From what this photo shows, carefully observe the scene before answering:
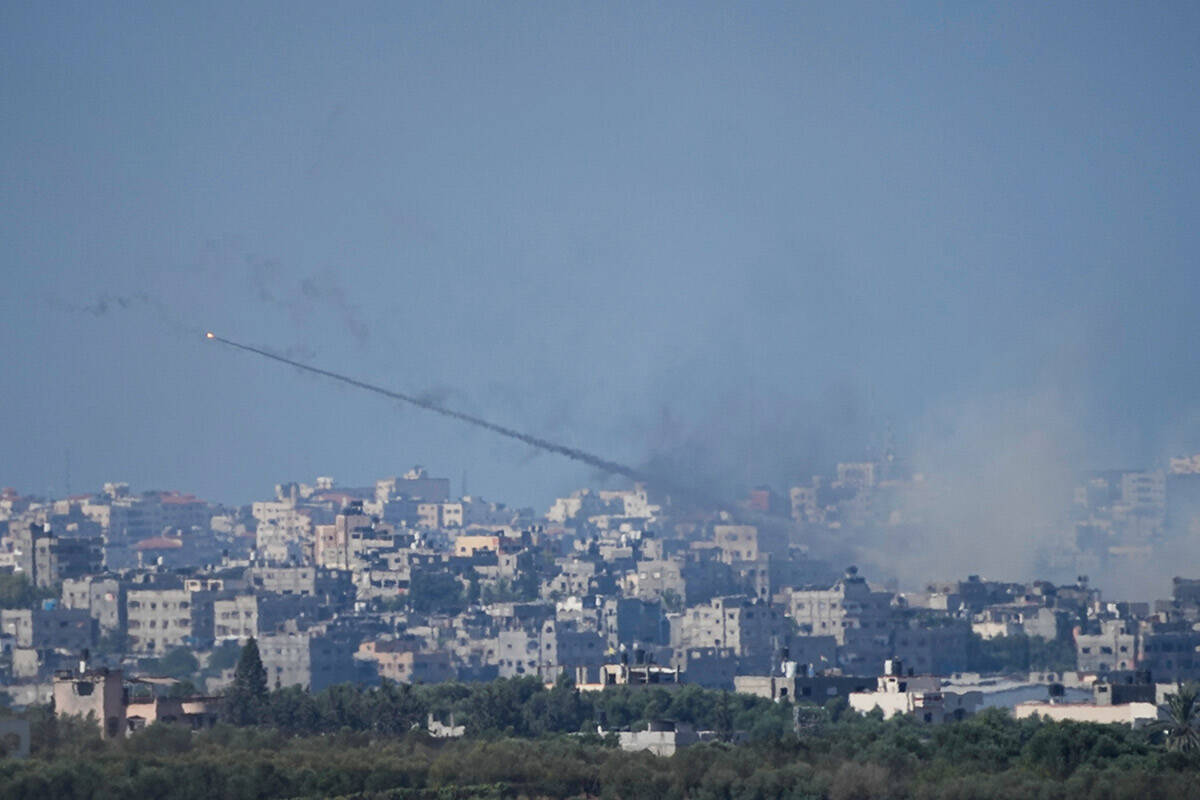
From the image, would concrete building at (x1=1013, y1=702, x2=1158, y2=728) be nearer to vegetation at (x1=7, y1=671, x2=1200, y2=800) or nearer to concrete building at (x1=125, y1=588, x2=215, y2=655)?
vegetation at (x1=7, y1=671, x2=1200, y2=800)

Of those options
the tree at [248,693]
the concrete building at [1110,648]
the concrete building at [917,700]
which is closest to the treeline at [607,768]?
the tree at [248,693]

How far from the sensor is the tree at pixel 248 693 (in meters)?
90.1

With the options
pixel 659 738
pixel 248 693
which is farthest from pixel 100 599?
pixel 659 738

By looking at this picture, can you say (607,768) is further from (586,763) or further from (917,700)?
(917,700)

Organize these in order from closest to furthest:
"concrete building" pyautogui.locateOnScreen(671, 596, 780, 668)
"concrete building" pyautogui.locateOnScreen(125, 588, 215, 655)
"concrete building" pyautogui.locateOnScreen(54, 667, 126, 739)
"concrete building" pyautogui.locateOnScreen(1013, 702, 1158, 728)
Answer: "concrete building" pyautogui.locateOnScreen(54, 667, 126, 739) → "concrete building" pyautogui.locateOnScreen(1013, 702, 1158, 728) → "concrete building" pyautogui.locateOnScreen(671, 596, 780, 668) → "concrete building" pyautogui.locateOnScreen(125, 588, 215, 655)

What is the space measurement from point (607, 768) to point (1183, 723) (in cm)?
1372

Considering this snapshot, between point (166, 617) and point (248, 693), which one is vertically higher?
point (166, 617)

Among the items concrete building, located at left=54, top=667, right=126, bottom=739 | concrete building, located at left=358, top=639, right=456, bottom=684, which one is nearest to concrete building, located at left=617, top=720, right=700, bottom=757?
concrete building, located at left=54, top=667, right=126, bottom=739

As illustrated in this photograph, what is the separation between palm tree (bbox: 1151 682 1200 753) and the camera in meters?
76.6

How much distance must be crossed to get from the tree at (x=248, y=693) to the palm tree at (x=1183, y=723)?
22547mm

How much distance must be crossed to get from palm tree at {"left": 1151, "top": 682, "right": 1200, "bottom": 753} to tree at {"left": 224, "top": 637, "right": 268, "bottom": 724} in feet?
74.0

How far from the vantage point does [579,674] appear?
116 m

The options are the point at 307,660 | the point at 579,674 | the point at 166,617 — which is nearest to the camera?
the point at 579,674

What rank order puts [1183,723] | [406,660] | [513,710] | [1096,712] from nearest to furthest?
[1183,723]
[1096,712]
[513,710]
[406,660]
